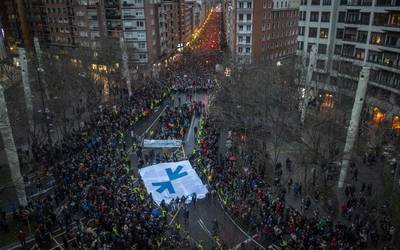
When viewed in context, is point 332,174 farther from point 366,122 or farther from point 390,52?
point 390,52

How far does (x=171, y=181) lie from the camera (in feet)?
109

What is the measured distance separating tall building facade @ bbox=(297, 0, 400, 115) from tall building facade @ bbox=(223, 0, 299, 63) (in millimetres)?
13604

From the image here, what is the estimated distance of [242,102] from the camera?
43281mm

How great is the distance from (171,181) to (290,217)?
12505mm

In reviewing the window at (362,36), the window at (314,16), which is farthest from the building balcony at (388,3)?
the window at (314,16)

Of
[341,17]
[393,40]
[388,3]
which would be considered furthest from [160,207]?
[341,17]

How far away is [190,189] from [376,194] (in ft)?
54.1

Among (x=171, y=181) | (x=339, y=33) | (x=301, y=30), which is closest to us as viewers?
(x=171, y=181)

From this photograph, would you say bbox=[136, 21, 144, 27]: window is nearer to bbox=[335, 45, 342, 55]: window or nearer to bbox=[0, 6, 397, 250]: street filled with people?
bbox=[0, 6, 397, 250]: street filled with people

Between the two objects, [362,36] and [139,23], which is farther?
[139,23]

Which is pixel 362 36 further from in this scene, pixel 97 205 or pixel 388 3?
pixel 97 205

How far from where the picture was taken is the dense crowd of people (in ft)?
75.3

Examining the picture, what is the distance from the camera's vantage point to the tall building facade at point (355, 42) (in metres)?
45.4

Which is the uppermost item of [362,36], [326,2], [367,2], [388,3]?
[326,2]
